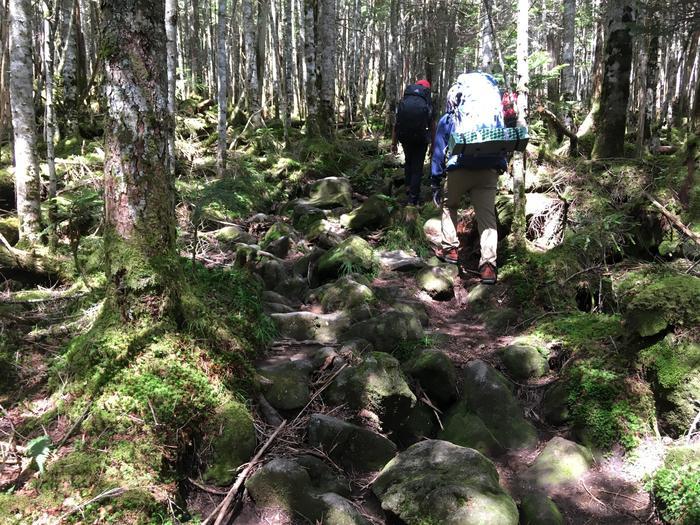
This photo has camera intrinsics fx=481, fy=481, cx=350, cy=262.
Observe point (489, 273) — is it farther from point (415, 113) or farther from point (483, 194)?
point (415, 113)

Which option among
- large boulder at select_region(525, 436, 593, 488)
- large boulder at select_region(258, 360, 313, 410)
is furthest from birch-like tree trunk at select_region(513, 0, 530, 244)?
large boulder at select_region(258, 360, 313, 410)

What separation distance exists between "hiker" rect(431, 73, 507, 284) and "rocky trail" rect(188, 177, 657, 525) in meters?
0.51

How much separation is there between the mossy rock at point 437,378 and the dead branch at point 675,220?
3.15 metres

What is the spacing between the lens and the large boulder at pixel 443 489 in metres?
2.96

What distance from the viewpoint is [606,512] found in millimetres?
3314

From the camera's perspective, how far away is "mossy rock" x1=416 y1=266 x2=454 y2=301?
6273 mm

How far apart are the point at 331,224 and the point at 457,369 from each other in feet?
15.1

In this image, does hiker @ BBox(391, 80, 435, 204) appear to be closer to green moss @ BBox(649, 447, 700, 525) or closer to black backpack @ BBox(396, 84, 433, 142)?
black backpack @ BBox(396, 84, 433, 142)

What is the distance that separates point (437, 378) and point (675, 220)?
3.45 m

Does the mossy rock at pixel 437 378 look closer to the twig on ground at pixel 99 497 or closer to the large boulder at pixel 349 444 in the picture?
the large boulder at pixel 349 444

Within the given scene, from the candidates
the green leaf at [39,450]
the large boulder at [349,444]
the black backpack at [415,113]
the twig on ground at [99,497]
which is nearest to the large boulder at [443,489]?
the large boulder at [349,444]

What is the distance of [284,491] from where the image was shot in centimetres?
311

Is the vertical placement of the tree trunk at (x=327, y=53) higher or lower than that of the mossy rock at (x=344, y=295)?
higher

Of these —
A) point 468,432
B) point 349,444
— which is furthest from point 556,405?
point 349,444
